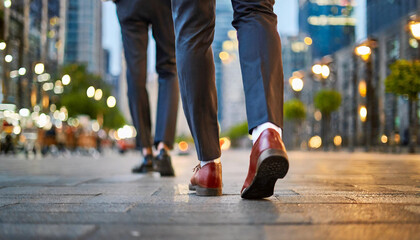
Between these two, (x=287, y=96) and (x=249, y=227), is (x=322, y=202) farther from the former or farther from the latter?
(x=287, y=96)

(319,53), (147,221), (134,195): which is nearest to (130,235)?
(147,221)

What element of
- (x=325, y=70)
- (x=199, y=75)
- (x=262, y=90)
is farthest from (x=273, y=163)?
(x=325, y=70)

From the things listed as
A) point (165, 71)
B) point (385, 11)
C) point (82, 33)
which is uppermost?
point (82, 33)

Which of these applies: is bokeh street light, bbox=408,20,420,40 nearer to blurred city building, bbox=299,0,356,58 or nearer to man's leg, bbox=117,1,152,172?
man's leg, bbox=117,1,152,172

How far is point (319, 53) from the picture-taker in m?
123

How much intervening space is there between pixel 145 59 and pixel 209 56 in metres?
1.76

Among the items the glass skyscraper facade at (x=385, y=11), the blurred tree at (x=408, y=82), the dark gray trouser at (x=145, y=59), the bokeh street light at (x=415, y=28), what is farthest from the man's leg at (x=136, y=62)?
the glass skyscraper facade at (x=385, y=11)

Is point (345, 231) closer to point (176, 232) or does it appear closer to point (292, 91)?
point (176, 232)

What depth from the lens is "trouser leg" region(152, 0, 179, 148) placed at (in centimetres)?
374

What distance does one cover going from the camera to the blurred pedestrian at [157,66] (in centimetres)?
372

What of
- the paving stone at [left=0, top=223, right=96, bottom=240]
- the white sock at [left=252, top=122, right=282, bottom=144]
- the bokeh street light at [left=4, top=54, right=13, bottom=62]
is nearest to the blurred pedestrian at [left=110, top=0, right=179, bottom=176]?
the white sock at [left=252, top=122, right=282, bottom=144]

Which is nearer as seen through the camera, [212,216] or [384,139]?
[212,216]

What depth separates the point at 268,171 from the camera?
6.18ft

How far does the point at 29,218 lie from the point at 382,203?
4.11 feet
